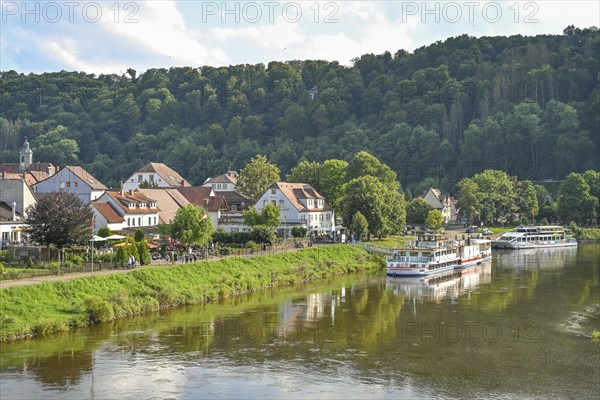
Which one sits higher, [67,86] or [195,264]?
[67,86]

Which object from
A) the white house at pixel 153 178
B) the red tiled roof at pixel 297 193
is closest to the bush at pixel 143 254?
A: the red tiled roof at pixel 297 193

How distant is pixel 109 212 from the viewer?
57156 mm

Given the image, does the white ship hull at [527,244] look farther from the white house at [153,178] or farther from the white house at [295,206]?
the white house at [153,178]

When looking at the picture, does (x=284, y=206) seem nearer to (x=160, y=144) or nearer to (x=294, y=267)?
(x=294, y=267)

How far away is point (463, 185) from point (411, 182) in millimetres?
26886

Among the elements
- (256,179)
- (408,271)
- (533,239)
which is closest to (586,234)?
(533,239)

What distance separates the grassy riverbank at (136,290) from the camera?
32.9 m

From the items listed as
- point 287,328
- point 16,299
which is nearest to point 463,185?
point 287,328

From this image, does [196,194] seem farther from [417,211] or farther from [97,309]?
[97,309]

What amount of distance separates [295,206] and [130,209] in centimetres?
2046

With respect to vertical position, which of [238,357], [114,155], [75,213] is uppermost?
[114,155]

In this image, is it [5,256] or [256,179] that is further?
[256,179]

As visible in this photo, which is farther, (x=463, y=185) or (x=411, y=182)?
(x=411, y=182)

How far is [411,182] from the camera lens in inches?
5246
